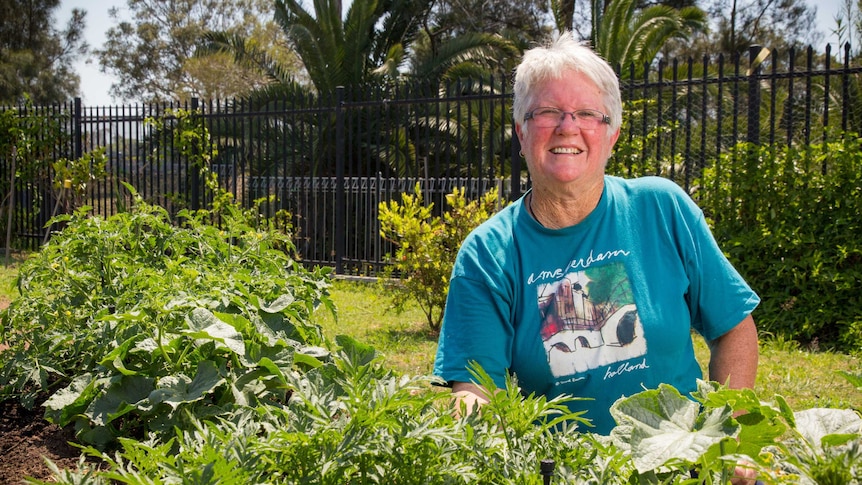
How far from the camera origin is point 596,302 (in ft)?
6.48

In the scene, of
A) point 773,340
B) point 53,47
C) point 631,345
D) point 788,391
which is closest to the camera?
point 631,345

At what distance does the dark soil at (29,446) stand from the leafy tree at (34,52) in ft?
99.9

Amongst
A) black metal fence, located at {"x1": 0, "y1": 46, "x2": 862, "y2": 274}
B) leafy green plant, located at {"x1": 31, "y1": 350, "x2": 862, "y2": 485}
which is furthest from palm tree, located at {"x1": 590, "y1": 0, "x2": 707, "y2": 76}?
leafy green plant, located at {"x1": 31, "y1": 350, "x2": 862, "y2": 485}

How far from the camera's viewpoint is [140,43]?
38.2 m

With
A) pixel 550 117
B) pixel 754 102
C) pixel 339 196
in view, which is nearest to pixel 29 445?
pixel 550 117

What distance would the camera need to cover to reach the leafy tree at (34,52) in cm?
3023

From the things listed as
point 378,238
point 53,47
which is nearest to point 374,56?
point 378,238

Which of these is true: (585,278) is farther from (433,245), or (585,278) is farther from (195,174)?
(195,174)

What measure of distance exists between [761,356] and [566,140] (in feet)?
14.6

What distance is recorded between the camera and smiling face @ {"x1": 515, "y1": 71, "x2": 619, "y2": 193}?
2057mm

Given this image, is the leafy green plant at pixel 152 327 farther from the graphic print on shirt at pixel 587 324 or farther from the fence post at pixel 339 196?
the fence post at pixel 339 196

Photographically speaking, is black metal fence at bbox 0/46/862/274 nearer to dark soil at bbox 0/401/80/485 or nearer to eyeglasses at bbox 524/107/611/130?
dark soil at bbox 0/401/80/485

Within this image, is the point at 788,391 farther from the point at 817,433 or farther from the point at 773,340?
the point at 817,433

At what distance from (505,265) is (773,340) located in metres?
5.12
